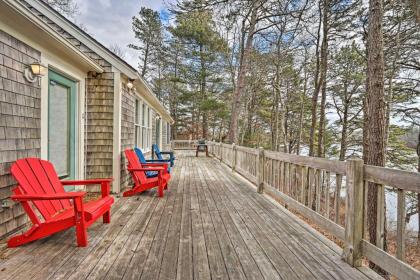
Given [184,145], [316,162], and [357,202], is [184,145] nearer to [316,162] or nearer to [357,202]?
[316,162]

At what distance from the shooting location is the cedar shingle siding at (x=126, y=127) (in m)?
5.23

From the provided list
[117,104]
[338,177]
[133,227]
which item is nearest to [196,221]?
[133,227]

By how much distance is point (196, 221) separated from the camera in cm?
333

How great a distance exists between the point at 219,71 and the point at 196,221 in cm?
1912

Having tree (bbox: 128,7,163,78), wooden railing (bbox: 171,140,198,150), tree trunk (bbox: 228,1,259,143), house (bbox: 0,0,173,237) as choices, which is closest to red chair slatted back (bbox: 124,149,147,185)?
house (bbox: 0,0,173,237)

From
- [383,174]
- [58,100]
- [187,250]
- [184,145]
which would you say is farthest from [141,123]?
[184,145]

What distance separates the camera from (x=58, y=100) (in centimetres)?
408

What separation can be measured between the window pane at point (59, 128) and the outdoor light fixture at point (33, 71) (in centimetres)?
68

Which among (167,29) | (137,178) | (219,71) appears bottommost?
(137,178)

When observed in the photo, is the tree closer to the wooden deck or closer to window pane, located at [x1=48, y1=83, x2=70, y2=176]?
window pane, located at [x1=48, y1=83, x2=70, y2=176]

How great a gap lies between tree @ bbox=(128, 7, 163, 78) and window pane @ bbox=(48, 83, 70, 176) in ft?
60.3

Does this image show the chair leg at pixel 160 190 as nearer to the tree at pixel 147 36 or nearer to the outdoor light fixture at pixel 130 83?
the outdoor light fixture at pixel 130 83

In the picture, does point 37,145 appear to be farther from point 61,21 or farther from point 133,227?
point 61,21

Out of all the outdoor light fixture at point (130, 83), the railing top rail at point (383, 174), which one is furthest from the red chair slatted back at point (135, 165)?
the railing top rail at point (383, 174)
